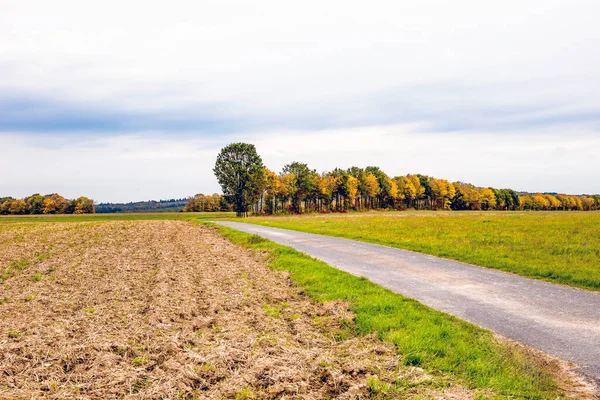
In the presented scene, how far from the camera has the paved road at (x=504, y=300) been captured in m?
7.06

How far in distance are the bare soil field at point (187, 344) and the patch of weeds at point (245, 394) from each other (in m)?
0.01

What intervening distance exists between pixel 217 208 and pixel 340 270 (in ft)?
398

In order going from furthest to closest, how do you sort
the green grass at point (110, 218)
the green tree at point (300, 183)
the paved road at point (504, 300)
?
the green tree at point (300, 183) < the green grass at point (110, 218) < the paved road at point (504, 300)

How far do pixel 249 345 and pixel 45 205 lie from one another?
471ft

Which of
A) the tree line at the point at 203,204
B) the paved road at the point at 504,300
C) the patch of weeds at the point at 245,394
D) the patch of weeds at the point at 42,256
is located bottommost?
the paved road at the point at 504,300

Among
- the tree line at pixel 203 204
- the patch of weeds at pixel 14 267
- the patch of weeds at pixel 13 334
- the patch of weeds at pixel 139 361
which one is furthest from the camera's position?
the tree line at pixel 203 204

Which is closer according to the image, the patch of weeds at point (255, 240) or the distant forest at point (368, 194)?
the patch of weeds at point (255, 240)

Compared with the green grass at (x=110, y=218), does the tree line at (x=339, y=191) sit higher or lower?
higher

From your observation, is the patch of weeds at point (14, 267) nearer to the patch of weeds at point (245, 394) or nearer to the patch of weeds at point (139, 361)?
the patch of weeds at point (139, 361)

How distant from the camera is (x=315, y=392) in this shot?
5.19 metres

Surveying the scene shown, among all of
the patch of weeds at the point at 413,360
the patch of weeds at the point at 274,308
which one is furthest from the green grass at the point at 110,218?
the patch of weeds at the point at 413,360

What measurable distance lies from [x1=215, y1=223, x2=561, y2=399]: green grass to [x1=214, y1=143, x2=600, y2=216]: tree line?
2832 inches

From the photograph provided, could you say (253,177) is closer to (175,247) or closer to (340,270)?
(175,247)

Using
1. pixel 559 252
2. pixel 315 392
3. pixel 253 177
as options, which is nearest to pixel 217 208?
pixel 253 177
